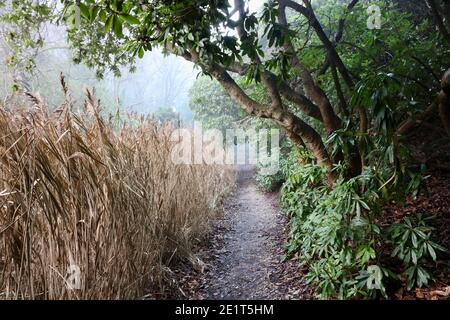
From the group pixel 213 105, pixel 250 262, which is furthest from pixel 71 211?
pixel 213 105

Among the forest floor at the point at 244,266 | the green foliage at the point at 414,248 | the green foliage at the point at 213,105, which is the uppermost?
→ the green foliage at the point at 213,105

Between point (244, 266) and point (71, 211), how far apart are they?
1600 mm

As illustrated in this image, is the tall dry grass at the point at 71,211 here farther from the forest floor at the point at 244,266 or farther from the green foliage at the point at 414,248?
the green foliage at the point at 414,248

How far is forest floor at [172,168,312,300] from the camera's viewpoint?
1.99 meters

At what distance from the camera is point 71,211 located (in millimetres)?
1292

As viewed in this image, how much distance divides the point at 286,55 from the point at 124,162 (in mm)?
1226

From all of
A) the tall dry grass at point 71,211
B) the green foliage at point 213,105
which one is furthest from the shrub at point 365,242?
the green foliage at point 213,105

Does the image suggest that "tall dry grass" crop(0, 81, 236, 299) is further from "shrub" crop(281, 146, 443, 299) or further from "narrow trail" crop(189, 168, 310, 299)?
"shrub" crop(281, 146, 443, 299)

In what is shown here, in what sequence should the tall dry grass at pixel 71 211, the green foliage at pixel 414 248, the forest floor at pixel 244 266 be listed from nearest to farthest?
the tall dry grass at pixel 71 211
the green foliage at pixel 414 248
the forest floor at pixel 244 266

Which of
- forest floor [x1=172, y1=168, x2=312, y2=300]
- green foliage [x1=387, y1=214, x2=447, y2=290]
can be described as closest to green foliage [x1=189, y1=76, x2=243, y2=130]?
forest floor [x1=172, y1=168, x2=312, y2=300]

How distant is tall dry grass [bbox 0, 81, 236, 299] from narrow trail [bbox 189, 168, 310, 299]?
519mm

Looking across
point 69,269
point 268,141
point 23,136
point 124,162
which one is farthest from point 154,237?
point 268,141

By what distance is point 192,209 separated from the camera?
8.93 ft

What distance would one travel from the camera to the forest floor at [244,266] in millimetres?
1993
